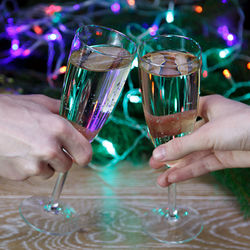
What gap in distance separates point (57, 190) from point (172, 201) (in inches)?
10.6

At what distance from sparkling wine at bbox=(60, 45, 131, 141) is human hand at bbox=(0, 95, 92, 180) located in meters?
0.05

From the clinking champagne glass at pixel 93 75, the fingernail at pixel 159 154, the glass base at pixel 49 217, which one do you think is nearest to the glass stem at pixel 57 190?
the glass base at pixel 49 217

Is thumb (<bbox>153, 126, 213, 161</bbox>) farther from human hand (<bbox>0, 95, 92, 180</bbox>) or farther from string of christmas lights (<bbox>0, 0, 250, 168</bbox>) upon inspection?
string of christmas lights (<bbox>0, 0, 250, 168</bbox>)

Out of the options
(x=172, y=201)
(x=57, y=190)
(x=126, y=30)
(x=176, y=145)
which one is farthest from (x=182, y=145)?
(x=126, y=30)

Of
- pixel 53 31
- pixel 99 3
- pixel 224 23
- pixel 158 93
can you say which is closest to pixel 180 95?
pixel 158 93

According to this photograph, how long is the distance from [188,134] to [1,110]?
14.2 inches

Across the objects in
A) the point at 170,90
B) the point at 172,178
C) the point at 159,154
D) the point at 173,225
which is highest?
the point at 170,90

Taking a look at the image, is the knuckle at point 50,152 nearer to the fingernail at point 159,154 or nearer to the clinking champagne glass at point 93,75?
the clinking champagne glass at point 93,75

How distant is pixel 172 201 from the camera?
914mm

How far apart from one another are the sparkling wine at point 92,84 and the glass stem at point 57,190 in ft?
0.50

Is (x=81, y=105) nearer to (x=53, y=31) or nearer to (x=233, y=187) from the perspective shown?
(x=233, y=187)

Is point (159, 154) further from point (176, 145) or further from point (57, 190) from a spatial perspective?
point (57, 190)

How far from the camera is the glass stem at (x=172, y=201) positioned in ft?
2.95

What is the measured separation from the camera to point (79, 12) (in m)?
1.98
